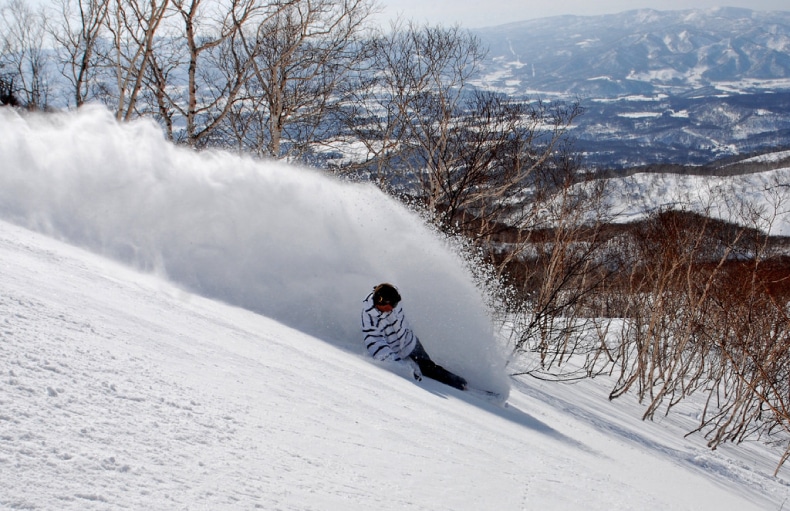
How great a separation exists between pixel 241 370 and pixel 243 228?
3366 millimetres

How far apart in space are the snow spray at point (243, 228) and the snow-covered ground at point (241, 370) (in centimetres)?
2

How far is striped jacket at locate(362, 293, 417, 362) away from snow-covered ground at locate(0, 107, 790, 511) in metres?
0.18

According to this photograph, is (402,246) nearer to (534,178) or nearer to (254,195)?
(254,195)

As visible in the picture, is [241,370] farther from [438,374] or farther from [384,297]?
[438,374]

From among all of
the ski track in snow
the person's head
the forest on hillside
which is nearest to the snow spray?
the person's head

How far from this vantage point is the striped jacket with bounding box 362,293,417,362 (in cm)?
521

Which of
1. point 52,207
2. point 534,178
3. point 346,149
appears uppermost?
point 534,178

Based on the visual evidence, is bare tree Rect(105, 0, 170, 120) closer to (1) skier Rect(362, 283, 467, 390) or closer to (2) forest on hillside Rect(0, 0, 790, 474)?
(2) forest on hillside Rect(0, 0, 790, 474)

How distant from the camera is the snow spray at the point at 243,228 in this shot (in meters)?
5.23

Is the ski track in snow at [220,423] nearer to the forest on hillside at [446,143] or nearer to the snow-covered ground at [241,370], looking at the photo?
the snow-covered ground at [241,370]

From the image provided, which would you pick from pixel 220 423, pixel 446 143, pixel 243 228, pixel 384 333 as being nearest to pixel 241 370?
→ pixel 220 423

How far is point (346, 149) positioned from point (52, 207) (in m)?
10.7

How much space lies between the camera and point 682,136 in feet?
568

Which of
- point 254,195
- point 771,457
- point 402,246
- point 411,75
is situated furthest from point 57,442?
point 411,75
